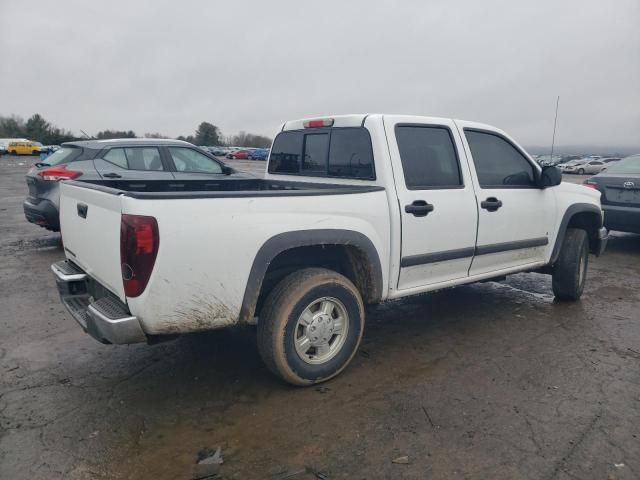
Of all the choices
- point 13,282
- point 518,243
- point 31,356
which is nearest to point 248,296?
point 31,356

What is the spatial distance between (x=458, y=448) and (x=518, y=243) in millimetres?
2456

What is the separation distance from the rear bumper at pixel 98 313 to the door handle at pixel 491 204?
→ 114 inches

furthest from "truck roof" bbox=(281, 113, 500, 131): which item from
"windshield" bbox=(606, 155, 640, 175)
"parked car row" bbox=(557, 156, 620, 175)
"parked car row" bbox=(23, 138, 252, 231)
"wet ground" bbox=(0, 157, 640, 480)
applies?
"parked car row" bbox=(557, 156, 620, 175)

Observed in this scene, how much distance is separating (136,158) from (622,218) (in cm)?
755

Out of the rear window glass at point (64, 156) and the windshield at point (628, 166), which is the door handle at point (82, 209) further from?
the windshield at point (628, 166)

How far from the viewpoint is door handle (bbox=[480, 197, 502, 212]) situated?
13.9 feet

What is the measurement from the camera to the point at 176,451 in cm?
271

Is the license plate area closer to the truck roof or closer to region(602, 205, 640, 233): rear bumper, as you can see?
region(602, 205, 640, 233): rear bumper

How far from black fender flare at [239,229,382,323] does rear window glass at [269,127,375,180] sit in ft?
2.04

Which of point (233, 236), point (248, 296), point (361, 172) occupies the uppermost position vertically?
point (361, 172)

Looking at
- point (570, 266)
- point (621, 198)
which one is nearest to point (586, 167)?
point (621, 198)

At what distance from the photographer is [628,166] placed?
8.50 metres

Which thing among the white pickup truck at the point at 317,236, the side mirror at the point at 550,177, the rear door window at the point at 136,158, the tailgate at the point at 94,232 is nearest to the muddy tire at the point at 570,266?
the white pickup truck at the point at 317,236

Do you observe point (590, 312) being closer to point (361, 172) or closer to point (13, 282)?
point (361, 172)
